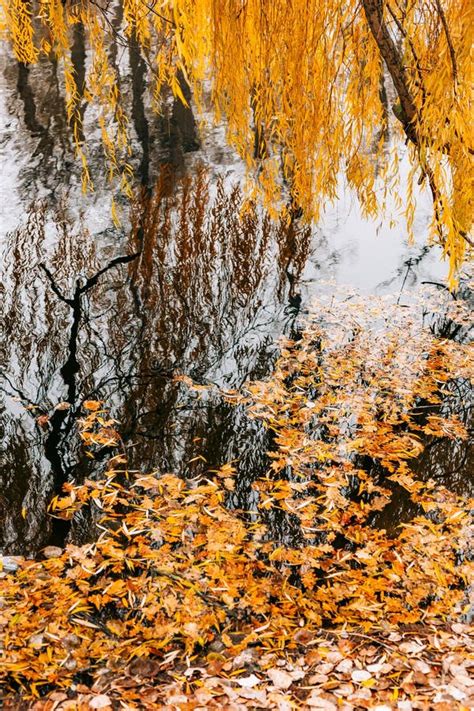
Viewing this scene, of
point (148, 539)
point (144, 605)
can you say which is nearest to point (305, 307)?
point (148, 539)

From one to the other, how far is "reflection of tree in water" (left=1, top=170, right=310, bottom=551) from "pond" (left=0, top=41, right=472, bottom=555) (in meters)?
0.01

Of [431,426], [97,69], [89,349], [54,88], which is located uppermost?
[54,88]

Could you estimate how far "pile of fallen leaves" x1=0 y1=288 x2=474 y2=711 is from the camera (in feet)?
6.35

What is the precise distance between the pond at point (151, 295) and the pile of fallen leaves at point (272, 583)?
0.14m

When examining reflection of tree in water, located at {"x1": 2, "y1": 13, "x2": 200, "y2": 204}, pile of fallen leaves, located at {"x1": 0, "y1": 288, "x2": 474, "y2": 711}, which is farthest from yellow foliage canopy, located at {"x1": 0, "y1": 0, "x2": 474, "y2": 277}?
reflection of tree in water, located at {"x1": 2, "y1": 13, "x2": 200, "y2": 204}

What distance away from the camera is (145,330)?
13.2 feet

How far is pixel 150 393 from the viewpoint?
3504 millimetres

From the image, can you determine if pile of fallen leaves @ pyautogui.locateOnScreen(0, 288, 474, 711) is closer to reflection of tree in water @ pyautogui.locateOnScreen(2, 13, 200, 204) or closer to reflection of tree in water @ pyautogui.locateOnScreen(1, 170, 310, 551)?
reflection of tree in water @ pyautogui.locateOnScreen(1, 170, 310, 551)

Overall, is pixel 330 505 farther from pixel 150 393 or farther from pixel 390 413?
pixel 150 393

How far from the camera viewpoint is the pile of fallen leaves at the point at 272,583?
6.35 feet

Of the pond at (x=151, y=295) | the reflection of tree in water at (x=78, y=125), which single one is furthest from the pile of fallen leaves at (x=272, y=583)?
the reflection of tree in water at (x=78, y=125)

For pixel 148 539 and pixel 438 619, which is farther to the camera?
pixel 148 539

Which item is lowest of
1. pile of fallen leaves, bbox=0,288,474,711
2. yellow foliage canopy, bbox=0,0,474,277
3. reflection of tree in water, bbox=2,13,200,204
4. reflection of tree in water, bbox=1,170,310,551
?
pile of fallen leaves, bbox=0,288,474,711

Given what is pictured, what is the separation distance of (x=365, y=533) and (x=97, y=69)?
2.74 metres
